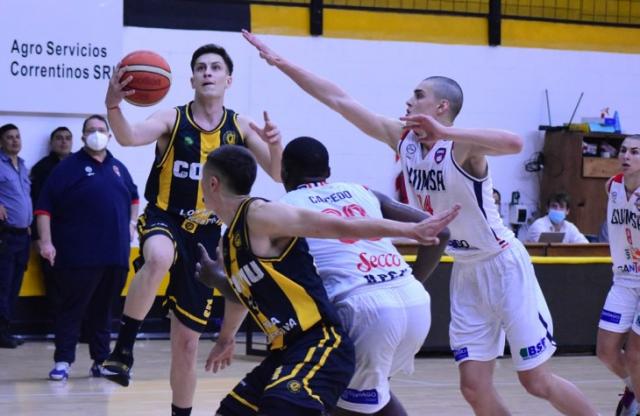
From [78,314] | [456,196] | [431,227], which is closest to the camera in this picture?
[431,227]

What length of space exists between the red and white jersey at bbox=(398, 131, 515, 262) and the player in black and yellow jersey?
1281mm

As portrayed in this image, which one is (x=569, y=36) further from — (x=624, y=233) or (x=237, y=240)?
(x=237, y=240)

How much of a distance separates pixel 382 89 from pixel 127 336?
8436 millimetres

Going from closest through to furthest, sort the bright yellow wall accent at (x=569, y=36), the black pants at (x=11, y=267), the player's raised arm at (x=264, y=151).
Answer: the player's raised arm at (x=264, y=151)
the black pants at (x=11, y=267)
the bright yellow wall accent at (x=569, y=36)

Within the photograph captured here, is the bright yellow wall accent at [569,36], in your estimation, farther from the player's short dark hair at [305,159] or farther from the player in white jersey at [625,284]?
the player's short dark hair at [305,159]

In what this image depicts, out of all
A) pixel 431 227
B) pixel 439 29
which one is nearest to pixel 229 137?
pixel 431 227

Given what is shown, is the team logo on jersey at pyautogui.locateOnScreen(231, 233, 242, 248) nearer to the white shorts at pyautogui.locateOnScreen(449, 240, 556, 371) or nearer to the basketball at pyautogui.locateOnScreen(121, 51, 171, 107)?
the white shorts at pyautogui.locateOnScreen(449, 240, 556, 371)

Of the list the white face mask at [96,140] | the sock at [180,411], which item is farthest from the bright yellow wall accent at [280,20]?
the sock at [180,411]

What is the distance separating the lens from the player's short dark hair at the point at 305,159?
5332 mm

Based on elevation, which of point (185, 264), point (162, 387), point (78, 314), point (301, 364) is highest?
point (185, 264)

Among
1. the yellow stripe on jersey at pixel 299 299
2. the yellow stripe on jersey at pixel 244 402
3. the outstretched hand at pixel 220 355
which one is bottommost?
the yellow stripe on jersey at pixel 244 402

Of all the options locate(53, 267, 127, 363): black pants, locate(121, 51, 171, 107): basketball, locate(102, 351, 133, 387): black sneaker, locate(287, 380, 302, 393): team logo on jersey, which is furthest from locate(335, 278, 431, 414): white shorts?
locate(53, 267, 127, 363): black pants

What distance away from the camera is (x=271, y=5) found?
14.2 meters

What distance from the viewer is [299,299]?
4.98 metres
